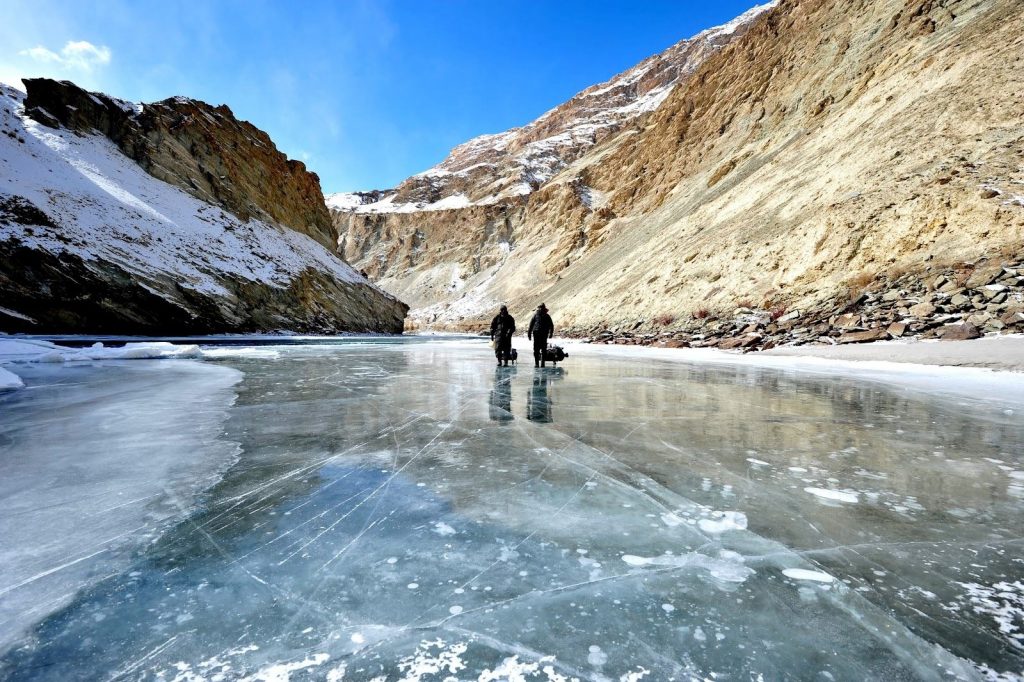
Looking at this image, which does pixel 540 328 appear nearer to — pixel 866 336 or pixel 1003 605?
pixel 866 336

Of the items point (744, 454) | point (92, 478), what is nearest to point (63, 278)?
point (92, 478)

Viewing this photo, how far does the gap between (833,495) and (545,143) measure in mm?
102782

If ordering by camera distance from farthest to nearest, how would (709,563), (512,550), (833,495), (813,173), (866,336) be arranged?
(813,173) → (866,336) → (833,495) → (512,550) → (709,563)

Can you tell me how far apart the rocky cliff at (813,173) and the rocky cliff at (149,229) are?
20470 millimetres

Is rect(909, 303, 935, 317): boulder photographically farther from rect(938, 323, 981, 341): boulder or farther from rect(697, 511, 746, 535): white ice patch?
rect(697, 511, 746, 535): white ice patch

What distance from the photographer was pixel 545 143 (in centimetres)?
9662

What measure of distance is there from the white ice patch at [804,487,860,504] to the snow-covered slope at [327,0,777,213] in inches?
3226

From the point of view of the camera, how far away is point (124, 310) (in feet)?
75.6

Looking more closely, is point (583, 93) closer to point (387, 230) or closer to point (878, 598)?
point (387, 230)

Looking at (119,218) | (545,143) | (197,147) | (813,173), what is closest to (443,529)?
(813,173)

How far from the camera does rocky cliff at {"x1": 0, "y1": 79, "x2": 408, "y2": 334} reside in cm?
2136

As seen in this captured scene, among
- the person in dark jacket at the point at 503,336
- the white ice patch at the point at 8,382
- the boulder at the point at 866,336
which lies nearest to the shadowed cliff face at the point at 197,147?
the white ice patch at the point at 8,382

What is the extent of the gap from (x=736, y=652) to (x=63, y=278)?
29.1m

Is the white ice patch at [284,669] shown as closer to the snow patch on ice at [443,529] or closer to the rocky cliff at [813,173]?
the snow patch on ice at [443,529]
